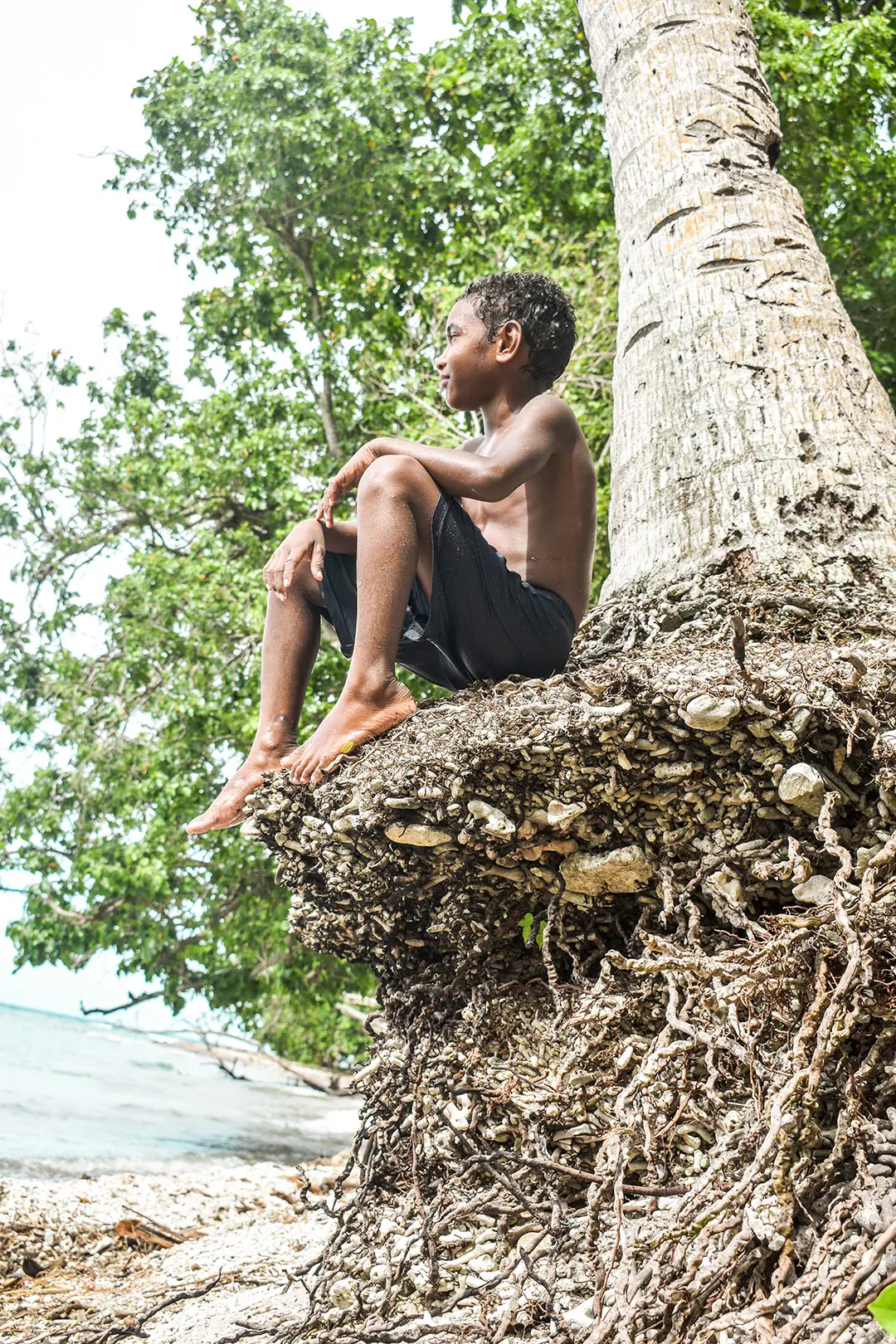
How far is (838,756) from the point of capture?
1814 mm

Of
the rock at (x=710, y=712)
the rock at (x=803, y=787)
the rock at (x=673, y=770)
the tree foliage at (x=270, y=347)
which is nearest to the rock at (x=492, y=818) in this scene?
the rock at (x=673, y=770)

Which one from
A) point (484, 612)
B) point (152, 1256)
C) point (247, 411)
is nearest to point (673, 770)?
point (484, 612)

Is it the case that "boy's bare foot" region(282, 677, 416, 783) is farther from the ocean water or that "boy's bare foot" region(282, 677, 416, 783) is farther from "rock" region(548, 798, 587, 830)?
the ocean water

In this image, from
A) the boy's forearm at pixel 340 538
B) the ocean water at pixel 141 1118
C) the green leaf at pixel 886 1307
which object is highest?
the boy's forearm at pixel 340 538

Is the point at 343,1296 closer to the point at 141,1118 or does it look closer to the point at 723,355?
the point at 723,355

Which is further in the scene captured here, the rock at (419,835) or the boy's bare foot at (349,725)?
the boy's bare foot at (349,725)

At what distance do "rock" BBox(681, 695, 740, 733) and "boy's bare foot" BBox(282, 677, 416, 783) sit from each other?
72cm

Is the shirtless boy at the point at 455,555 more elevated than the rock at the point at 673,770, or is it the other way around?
the shirtless boy at the point at 455,555

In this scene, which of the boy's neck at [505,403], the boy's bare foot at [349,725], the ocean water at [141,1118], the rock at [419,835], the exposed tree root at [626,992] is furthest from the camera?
the ocean water at [141,1118]

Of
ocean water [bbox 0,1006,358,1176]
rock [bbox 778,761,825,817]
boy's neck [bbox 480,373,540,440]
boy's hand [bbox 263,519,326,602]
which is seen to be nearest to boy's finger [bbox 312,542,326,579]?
boy's hand [bbox 263,519,326,602]

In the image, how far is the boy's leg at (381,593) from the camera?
2365 millimetres

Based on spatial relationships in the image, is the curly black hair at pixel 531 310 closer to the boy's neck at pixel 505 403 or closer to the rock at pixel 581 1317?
the boy's neck at pixel 505 403

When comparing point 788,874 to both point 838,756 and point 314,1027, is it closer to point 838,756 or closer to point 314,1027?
point 838,756

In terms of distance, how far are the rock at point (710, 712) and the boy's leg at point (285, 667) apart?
3.73 feet
